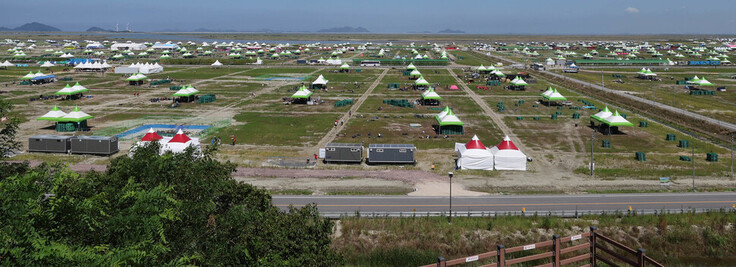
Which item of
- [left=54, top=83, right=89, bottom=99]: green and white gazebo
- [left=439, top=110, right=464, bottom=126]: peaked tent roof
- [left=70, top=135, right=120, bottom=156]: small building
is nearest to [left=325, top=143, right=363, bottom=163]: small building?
[left=439, top=110, right=464, bottom=126]: peaked tent roof

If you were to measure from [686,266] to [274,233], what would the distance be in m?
27.7

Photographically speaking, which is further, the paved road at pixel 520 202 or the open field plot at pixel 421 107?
the open field plot at pixel 421 107

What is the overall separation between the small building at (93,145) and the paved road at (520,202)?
87.8 feet

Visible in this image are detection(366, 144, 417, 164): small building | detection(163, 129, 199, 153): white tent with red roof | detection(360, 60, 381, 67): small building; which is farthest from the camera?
detection(360, 60, 381, 67): small building

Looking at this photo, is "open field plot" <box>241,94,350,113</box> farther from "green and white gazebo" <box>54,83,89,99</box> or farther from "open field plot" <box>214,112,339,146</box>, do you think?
"green and white gazebo" <box>54,83,89,99</box>

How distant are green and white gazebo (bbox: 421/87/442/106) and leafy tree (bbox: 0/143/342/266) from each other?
69.3m

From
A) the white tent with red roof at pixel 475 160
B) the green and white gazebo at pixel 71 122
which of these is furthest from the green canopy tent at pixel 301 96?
the white tent with red roof at pixel 475 160

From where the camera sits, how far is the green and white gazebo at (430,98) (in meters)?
87.6

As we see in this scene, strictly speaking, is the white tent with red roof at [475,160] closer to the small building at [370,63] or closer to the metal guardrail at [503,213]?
the metal guardrail at [503,213]

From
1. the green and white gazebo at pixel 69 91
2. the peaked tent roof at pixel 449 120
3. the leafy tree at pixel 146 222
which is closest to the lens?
the leafy tree at pixel 146 222

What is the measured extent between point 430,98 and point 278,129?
108ft

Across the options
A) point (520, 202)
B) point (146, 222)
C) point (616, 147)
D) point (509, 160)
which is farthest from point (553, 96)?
point (146, 222)

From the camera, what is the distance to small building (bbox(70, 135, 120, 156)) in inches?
2114

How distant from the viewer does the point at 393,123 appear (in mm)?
71875
